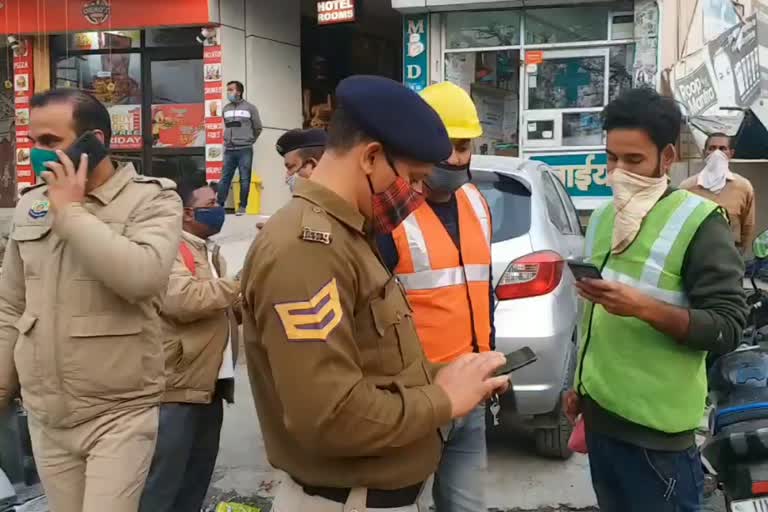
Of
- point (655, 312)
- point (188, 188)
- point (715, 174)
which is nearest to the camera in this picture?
point (655, 312)

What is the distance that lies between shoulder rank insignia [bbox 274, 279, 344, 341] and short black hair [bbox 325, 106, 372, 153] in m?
0.33

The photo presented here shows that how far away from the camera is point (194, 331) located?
3.77 meters

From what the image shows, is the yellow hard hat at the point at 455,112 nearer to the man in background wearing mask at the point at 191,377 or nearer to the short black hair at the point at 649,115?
the short black hair at the point at 649,115

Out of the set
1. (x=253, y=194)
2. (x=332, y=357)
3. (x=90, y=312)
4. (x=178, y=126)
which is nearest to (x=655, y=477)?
(x=332, y=357)

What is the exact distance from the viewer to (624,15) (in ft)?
39.9

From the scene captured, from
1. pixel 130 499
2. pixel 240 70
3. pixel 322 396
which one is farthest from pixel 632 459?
pixel 240 70

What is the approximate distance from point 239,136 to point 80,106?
33.5ft

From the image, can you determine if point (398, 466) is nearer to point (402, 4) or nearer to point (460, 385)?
point (460, 385)

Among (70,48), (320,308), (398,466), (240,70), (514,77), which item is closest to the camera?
(320,308)

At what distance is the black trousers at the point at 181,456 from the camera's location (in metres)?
3.66

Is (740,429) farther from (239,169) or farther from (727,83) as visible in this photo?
(239,169)

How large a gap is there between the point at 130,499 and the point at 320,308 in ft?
5.10

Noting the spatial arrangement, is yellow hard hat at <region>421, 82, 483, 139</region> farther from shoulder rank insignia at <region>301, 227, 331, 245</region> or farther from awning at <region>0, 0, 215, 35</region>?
awning at <region>0, 0, 215, 35</region>

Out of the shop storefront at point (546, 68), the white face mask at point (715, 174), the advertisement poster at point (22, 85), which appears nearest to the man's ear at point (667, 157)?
the white face mask at point (715, 174)
